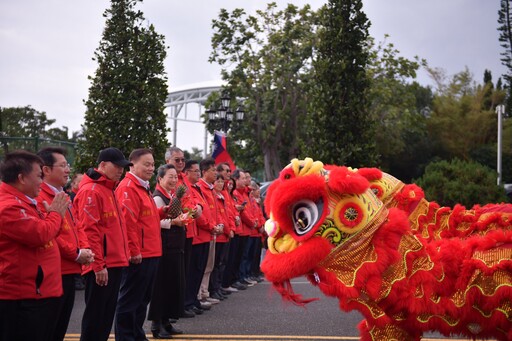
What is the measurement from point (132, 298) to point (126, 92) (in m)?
6.96

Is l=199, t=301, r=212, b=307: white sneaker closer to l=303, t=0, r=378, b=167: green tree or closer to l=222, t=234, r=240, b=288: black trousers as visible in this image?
l=222, t=234, r=240, b=288: black trousers

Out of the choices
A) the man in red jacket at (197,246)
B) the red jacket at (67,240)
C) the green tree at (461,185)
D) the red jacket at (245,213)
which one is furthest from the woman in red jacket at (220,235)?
the green tree at (461,185)

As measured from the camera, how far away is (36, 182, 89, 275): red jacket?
5.89 m

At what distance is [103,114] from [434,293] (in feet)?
31.0

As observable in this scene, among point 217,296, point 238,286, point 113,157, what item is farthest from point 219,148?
point 113,157

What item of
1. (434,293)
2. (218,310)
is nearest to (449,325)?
(434,293)

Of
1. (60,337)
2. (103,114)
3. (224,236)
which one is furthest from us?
(103,114)

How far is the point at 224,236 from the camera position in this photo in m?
11.6

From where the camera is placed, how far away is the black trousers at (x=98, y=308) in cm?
638

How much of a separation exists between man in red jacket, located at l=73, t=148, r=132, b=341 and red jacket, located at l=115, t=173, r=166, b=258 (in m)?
0.46

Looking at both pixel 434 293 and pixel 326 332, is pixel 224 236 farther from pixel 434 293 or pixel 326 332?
pixel 434 293

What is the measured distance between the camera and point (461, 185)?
16.1 metres

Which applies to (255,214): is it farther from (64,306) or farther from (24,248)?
(24,248)

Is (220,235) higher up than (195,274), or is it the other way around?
(220,235)
